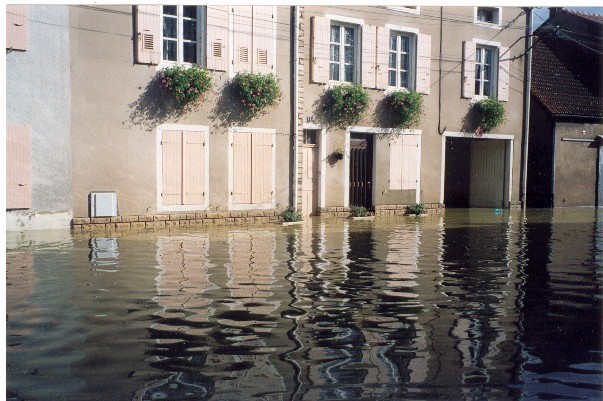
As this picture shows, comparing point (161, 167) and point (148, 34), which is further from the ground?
point (148, 34)

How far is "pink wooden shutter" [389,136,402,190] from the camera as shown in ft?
56.2

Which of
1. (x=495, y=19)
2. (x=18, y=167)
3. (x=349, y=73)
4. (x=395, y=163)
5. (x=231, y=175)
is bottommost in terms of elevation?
(x=231, y=175)

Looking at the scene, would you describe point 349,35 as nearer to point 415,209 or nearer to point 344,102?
point 344,102

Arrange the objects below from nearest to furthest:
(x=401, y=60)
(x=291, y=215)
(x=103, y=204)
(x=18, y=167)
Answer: (x=18, y=167) → (x=103, y=204) → (x=291, y=215) → (x=401, y=60)

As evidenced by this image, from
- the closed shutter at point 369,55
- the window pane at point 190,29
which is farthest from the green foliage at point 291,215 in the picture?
the window pane at point 190,29

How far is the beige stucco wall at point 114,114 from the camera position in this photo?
1242cm

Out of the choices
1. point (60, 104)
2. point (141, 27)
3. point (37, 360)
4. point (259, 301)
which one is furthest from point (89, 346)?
→ point (141, 27)

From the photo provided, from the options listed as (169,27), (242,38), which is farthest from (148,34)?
(242,38)

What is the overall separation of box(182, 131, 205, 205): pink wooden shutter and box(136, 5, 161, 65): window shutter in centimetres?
163

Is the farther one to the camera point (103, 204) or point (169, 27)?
point (169, 27)

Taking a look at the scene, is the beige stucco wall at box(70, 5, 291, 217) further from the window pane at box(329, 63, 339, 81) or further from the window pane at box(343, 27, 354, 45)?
the window pane at box(343, 27, 354, 45)

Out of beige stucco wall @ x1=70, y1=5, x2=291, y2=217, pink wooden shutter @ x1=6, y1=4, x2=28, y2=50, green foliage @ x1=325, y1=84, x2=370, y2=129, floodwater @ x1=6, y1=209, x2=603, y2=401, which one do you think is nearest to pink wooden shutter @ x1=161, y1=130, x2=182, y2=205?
beige stucco wall @ x1=70, y1=5, x2=291, y2=217

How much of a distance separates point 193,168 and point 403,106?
5.75 metres

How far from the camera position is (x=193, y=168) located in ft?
45.3
